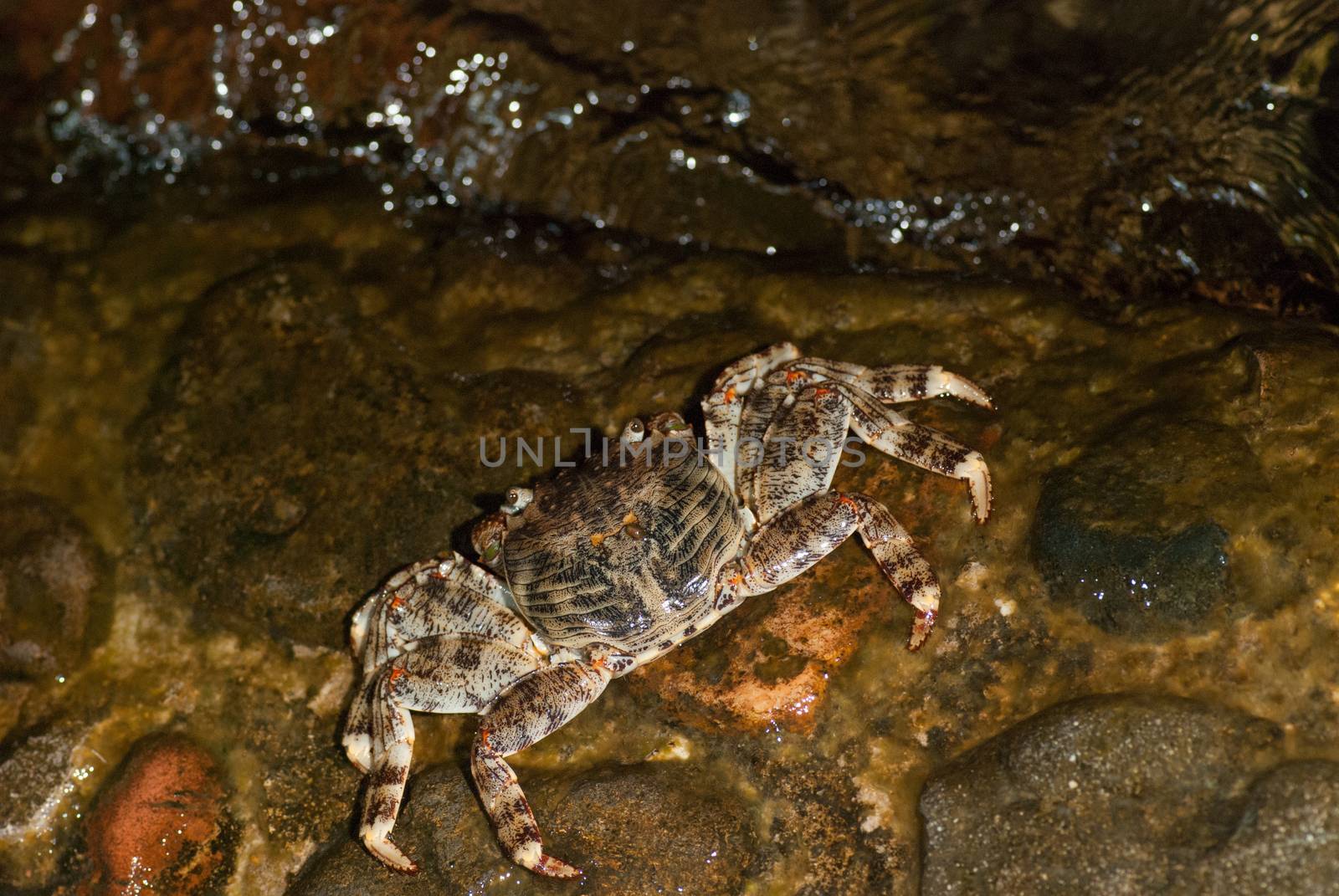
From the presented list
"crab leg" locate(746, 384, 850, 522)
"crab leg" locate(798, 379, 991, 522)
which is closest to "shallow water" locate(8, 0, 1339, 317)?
"crab leg" locate(798, 379, 991, 522)

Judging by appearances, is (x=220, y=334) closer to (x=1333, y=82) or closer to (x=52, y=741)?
(x=52, y=741)

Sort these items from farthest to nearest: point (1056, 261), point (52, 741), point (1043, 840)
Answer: point (1056, 261) → point (52, 741) → point (1043, 840)

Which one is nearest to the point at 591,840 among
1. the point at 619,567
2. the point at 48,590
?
the point at 619,567

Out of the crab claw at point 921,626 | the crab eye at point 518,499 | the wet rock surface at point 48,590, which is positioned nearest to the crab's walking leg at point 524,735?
the crab eye at point 518,499

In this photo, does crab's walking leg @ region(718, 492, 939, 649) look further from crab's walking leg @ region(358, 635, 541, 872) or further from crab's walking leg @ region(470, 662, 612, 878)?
crab's walking leg @ region(358, 635, 541, 872)

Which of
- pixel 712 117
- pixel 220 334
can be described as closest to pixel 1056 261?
pixel 712 117
